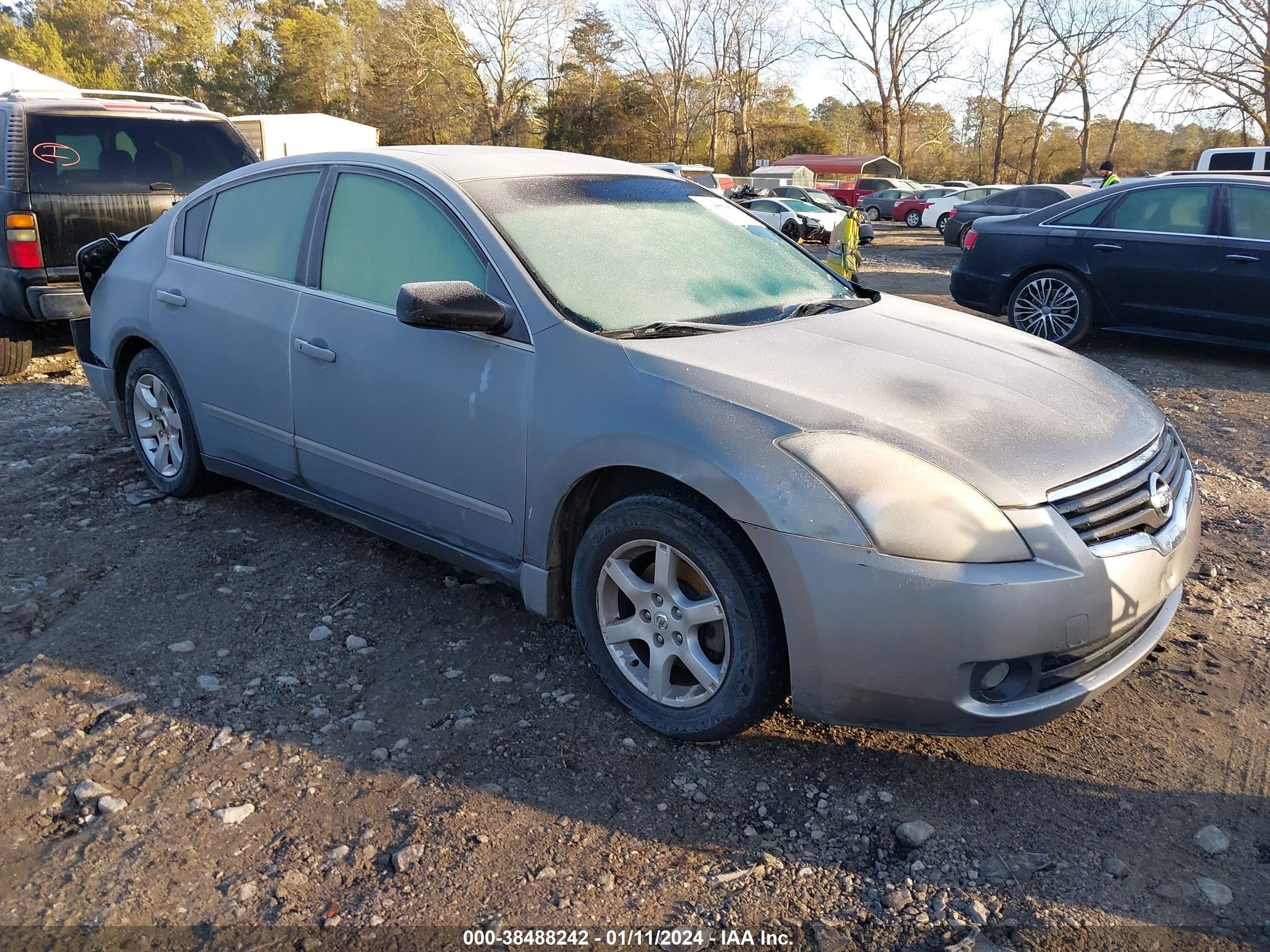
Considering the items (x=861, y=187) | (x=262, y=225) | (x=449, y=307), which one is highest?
(x=861, y=187)

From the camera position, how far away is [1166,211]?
8.04 m

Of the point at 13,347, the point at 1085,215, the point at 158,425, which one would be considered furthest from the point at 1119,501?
the point at 13,347

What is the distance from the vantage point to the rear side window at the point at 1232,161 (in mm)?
16219

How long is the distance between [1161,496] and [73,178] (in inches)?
272

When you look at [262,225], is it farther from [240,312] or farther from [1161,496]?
[1161,496]

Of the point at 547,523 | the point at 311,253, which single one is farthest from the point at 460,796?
the point at 311,253

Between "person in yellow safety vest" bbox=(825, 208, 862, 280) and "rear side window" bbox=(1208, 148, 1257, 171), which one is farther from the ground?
"rear side window" bbox=(1208, 148, 1257, 171)

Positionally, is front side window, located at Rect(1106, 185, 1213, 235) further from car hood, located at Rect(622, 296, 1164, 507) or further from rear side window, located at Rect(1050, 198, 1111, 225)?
car hood, located at Rect(622, 296, 1164, 507)

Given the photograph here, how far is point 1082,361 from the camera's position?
3535 millimetres

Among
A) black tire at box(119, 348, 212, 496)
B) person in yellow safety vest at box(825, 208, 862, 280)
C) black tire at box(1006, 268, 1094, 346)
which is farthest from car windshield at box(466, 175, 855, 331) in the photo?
person in yellow safety vest at box(825, 208, 862, 280)

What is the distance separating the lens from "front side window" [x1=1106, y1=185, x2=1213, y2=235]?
7879 mm

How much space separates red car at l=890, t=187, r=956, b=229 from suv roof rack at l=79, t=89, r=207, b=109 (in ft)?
96.0

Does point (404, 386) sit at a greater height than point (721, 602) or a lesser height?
greater

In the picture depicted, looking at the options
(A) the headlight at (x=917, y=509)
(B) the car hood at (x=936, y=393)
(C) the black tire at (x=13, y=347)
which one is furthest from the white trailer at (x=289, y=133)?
(A) the headlight at (x=917, y=509)
